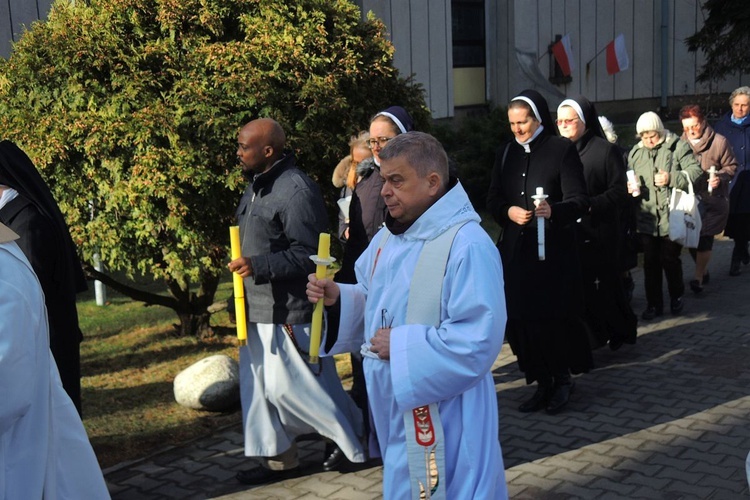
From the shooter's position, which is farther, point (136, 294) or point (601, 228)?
point (136, 294)

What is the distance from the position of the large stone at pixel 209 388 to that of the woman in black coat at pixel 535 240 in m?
1.93

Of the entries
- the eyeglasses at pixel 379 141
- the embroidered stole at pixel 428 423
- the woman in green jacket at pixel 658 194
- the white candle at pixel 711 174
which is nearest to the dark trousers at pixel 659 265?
the woman in green jacket at pixel 658 194

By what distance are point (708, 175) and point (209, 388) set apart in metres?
5.80

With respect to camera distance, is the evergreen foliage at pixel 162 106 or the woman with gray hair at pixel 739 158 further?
the woman with gray hair at pixel 739 158

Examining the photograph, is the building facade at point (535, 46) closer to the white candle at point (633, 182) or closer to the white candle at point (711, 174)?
the white candle at point (711, 174)

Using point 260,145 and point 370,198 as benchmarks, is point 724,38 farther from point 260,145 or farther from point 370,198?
point 260,145

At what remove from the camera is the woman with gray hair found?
10383 mm

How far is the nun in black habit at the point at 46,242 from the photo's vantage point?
13.8ft

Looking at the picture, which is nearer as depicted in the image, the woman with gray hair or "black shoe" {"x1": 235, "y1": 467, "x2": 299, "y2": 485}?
"black shoe" {"x1": 235, "y1": 467, "x2": 299, "y2": 485}

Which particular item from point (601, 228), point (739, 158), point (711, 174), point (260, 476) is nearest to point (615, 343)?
point (601, 228)

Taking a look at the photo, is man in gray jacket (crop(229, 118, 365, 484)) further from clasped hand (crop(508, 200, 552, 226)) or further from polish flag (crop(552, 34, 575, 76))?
polish flag (crop(552, 34, 575, 76))

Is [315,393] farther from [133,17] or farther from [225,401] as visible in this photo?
[133,17]

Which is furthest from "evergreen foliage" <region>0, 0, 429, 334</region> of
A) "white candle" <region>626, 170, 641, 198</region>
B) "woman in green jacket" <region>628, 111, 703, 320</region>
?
"woman in green jacket" <region>628, 111, 703, 320</region>

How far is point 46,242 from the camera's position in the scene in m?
4.30
